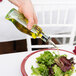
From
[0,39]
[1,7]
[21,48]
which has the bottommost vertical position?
[21,48]

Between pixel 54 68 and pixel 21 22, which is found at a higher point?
pixel 21 22

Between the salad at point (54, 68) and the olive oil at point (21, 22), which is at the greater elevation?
the olive oil at point (21, 22)

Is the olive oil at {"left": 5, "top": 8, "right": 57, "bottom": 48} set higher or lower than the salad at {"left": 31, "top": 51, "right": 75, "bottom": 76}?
higher

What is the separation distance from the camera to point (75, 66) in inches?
23.8

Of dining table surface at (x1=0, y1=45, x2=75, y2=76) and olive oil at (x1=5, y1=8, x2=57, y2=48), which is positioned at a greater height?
olive oil at (x1=5, y1=8, x2=57, y2=48)

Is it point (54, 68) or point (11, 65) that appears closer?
point (54, 68)

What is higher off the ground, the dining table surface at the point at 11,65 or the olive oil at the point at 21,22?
the olive oil at the point at 21,22

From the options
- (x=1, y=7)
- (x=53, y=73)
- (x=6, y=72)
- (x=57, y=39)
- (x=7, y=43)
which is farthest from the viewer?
(x=57, y=39)

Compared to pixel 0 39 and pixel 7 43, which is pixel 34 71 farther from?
pixel 7 43

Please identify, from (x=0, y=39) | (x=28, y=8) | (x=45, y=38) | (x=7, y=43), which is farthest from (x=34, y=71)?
(x=7, y=43)

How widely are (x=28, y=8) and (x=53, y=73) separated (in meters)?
0.38

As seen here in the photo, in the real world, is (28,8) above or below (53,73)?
above

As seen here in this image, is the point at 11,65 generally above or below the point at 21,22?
below

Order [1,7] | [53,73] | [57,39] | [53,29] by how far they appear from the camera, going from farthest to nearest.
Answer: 1. [57,39]
2. [53,29]
3. [1,7]
4. [53,73]
